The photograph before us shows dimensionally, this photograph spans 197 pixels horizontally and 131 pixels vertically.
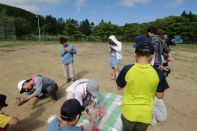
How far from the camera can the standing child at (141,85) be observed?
2.80m

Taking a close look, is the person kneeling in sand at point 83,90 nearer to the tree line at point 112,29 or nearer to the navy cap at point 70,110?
the navy cap at point 70,110

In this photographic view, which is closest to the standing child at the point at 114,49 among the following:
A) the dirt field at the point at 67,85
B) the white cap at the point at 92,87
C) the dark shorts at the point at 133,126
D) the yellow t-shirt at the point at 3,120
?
the dirt field at the point at 67,85

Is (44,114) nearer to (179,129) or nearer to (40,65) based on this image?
(179,129)

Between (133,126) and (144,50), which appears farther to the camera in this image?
(133,126)

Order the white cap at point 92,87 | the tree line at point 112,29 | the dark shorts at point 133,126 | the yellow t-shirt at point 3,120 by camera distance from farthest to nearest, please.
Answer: the tree line at point 112,29 < the white cap at point 92,87 < the yellow t-shirt at point 3,120 < the dark shorts at point 133,126

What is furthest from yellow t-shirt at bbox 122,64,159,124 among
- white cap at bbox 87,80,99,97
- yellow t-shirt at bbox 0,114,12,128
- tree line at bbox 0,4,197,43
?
tree line at bbox 0,4,197,43

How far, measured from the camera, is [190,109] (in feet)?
20.4

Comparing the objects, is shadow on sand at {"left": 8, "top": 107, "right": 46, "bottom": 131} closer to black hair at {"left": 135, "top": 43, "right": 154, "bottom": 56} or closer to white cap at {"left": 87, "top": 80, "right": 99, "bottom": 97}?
white cap at {"left": 87, "top": 80, "right": 99, "bottom": 97}

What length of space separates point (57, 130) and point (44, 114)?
348cm

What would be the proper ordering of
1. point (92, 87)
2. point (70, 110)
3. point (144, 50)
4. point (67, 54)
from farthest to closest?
point (67, 54)
point (92, 87)
point (144, 50)
point (70, 110)

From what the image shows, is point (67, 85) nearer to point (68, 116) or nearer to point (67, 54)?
point (67, 54)

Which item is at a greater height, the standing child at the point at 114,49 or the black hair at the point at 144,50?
the black hair at the point at 144,50

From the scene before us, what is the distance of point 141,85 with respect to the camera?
283cm

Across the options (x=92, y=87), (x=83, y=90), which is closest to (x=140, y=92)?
(x=92, y=87)
